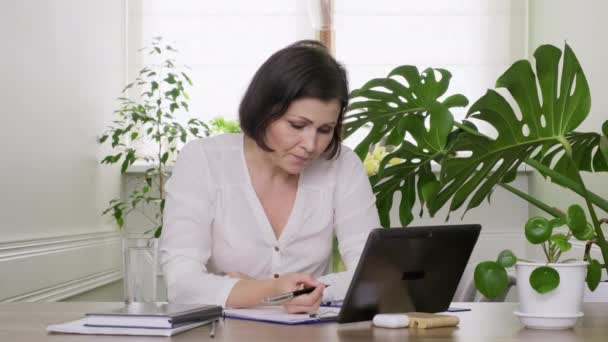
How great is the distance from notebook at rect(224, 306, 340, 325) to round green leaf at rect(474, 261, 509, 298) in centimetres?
30

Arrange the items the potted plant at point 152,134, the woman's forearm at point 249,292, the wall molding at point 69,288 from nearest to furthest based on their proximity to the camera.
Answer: the woman's forearm at point 249,292, the wall molding at point 69,288, the potted plant at point 152,134

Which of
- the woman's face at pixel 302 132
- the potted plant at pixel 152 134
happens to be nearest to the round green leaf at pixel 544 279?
the woman's face at pixel 302 132

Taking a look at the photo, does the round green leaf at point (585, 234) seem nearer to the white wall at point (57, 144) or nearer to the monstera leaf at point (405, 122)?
the monstera leaf at point (405, 122)

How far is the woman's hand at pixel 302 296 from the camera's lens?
5.99 feet

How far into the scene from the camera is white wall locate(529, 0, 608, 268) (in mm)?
3664

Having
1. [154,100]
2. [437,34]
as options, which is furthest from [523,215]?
[154,100]

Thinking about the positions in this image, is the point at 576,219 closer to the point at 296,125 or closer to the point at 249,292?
the point at 249,292

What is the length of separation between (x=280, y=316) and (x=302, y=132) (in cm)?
63

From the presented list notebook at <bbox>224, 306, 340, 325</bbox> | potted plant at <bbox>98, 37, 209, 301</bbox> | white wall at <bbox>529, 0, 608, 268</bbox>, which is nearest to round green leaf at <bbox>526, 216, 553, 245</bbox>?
notebook at <bbox>224, 306, 340, 325</bbox>

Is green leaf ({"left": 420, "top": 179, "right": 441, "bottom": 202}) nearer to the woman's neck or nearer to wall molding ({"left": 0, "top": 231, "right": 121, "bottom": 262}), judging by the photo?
the woman's neck

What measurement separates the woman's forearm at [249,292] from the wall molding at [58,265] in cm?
123

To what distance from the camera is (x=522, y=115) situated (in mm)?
2268

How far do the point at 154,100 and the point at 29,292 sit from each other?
Result: 1.77 meters

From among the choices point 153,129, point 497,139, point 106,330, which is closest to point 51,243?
point 153,129
